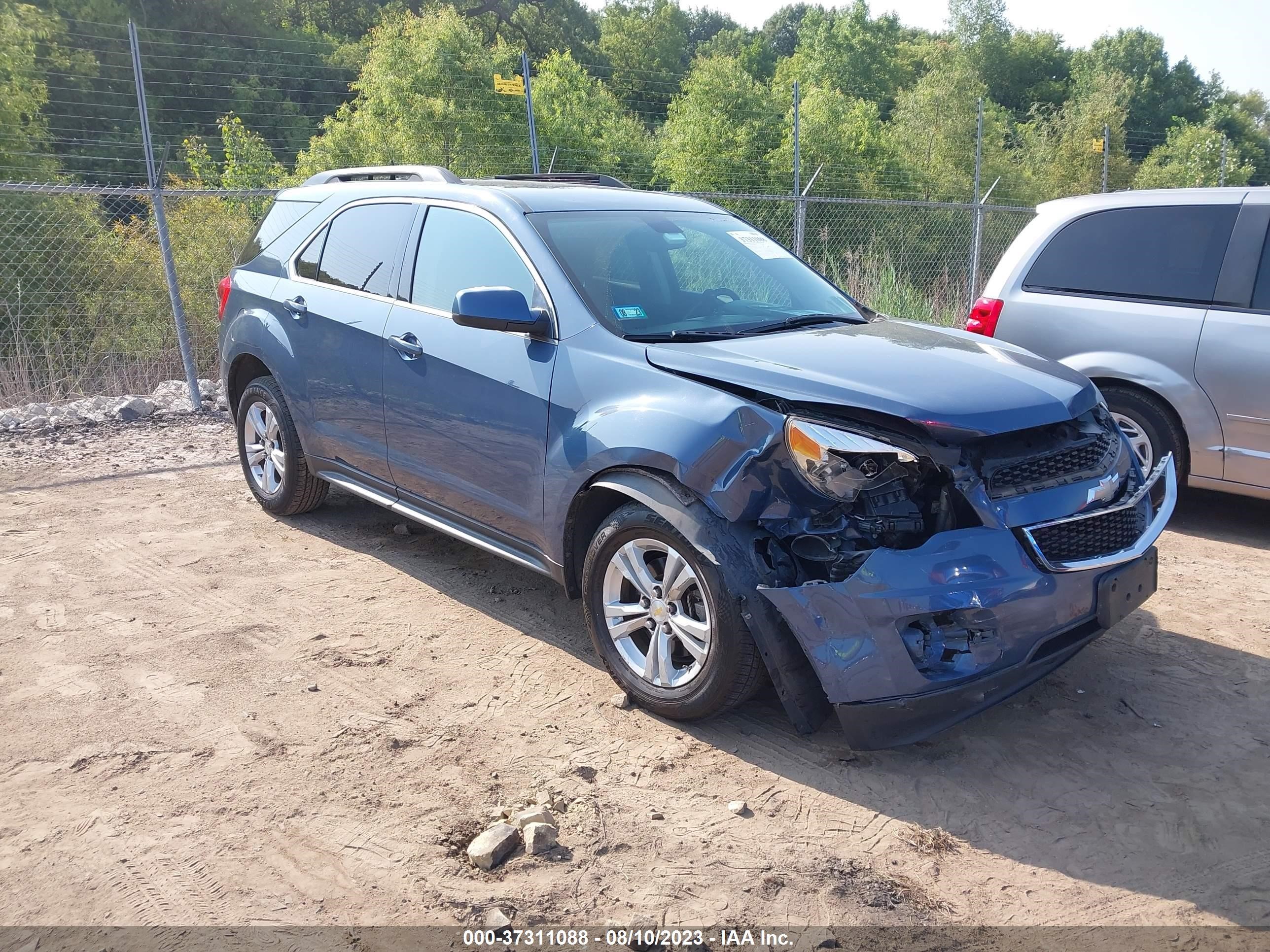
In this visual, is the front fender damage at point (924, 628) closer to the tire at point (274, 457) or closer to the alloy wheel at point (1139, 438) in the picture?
the alloy wheel at point (1139, 438)

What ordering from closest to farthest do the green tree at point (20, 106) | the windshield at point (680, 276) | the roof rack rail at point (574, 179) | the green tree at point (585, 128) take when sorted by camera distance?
the windshield at point (680, 276) < the roof rack rail at point (574, 179) < the green tree at point (20, 106) < the green tree at point (585, 128)

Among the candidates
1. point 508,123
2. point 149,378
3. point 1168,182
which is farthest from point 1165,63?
point 149,378

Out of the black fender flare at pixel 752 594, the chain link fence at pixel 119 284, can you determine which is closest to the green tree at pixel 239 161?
the chain link fence at pixel 119 284

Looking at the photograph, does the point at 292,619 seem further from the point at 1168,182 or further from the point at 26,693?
the point at 1168,182

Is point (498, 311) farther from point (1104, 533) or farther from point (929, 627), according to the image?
point (1104, 533)

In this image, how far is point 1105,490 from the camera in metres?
3.50

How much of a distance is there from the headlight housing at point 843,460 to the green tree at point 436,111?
11.1m

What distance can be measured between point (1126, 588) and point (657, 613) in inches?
62.4

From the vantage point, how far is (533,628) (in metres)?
4.50

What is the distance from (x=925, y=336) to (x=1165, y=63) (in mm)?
64332

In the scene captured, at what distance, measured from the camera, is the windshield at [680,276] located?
159 inches

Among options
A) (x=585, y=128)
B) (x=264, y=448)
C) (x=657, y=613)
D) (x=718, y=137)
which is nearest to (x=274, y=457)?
(x=264, y=448)

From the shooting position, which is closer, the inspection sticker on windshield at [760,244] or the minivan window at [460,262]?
the minivan window at [460,262]

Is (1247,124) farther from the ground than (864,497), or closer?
farther from the ground
